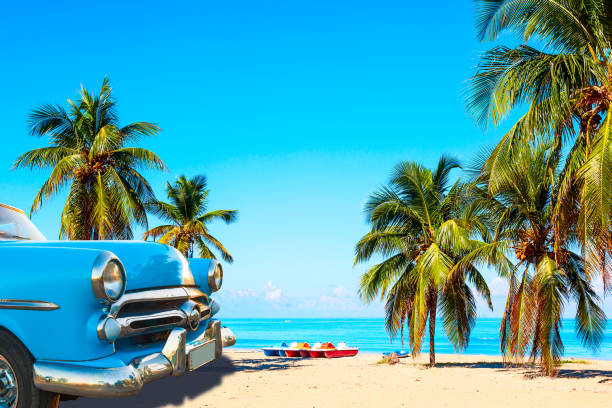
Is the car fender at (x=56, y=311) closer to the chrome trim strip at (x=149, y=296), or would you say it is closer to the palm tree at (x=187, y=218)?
the chrome trim strip at (x=149, y=296)

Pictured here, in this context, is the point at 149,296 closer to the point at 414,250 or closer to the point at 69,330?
the point at 69,330

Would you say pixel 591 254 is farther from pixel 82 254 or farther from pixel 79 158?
pixel 79 158

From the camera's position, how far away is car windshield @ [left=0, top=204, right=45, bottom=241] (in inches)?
190

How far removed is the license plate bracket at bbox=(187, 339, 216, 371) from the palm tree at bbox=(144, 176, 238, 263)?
18.5 meters

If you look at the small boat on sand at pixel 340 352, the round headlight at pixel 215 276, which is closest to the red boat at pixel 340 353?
the small boat on sand at pixel 340 352

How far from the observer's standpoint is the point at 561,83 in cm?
1096

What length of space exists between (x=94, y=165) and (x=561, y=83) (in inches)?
535

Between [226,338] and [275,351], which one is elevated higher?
[226,338]

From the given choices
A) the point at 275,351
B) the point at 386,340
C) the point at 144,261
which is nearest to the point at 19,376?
the point at 144,261

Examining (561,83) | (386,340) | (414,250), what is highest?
(561,83)

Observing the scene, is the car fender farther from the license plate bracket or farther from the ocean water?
the ocean water

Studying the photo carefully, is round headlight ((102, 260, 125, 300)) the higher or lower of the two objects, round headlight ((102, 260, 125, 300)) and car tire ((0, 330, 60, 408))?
the higher

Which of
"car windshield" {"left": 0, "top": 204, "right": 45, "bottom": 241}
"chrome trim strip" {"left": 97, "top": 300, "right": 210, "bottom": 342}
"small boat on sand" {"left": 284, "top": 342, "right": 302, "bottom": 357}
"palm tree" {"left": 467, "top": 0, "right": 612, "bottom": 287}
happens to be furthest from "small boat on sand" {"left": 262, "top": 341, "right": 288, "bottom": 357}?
"chrome trim strip" {"left": 97, "top": 300, "right": 210, "bottom": 342}

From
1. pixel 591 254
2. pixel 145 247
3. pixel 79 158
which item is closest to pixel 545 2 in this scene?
pixel 591 254
